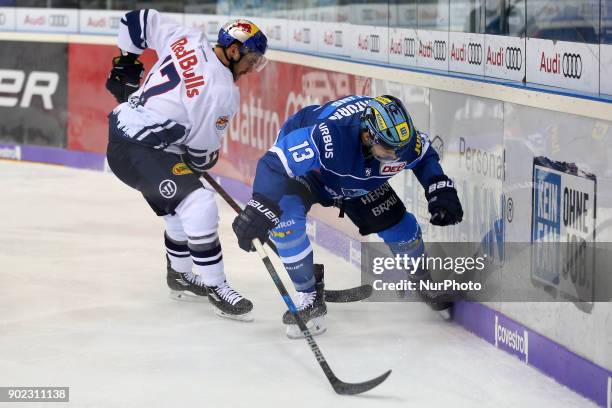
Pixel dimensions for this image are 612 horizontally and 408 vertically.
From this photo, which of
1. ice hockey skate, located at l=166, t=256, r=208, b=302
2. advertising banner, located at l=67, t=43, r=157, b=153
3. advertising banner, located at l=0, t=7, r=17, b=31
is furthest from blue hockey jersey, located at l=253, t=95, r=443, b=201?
advertising banner, located at l=0, t=7, r=17, b=31

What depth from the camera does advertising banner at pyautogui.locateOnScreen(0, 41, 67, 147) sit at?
932 cm

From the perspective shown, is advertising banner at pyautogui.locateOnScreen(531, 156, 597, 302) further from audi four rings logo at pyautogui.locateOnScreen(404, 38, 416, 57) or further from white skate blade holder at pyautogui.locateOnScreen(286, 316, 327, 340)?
audi four rings logo at pyautogui.locateOnScreen(404, 38, 416, 57)

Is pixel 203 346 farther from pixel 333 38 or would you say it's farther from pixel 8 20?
pixel 8 20

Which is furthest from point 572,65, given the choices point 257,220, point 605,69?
point 257,220

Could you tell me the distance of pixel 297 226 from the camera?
4531mm

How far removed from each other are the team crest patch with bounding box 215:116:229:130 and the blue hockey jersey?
386 millimetres

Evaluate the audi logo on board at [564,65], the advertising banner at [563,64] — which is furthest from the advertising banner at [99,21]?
the audi logo on board at [564,65]

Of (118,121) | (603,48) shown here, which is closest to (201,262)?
(118,121)

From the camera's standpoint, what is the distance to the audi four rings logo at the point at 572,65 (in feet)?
13.0

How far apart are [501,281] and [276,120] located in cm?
302

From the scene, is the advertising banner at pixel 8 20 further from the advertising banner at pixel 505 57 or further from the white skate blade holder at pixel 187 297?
the advertising banner at pixel 505 57

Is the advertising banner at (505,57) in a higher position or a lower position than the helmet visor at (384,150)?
higher

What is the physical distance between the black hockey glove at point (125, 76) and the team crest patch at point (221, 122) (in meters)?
0.61

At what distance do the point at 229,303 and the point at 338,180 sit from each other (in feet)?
2.28
